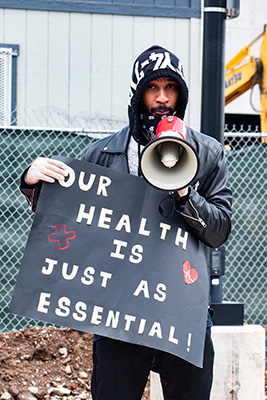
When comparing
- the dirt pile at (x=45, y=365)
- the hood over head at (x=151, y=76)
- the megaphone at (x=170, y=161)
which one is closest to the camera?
the megaphone at (x=170, y=161)

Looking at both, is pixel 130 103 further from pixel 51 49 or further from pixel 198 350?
pixel 51 49

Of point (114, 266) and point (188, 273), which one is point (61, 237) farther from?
point (188, 273)

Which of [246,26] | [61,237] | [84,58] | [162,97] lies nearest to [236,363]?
[61,237]

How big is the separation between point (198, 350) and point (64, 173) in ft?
2.77

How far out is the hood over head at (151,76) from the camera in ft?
8.50

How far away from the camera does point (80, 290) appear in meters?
2.51

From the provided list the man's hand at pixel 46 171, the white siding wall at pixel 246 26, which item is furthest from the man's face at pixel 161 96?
the white siding wall at pixel 246 26

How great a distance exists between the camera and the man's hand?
249cm

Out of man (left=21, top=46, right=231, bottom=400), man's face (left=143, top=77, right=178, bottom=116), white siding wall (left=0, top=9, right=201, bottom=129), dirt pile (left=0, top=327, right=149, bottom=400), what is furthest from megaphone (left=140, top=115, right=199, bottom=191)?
white siding wall (left=0, top=9, right=201, bottom=129)

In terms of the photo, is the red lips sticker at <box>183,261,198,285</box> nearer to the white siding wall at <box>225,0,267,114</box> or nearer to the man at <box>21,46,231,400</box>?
the man at <box>21,46,231,400</box>

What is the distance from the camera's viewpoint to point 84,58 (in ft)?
31.5

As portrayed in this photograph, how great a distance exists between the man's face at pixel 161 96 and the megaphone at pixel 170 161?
234mm

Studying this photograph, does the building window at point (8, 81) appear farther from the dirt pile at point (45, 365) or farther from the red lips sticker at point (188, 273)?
the red lips sticker at point (188, 273)

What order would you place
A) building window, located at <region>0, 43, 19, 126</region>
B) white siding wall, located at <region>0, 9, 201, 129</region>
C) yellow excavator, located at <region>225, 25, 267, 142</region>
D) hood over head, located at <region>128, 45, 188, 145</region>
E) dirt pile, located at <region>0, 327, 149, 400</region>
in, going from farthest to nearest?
yellow excavator, located at <region>225, 25, 267, 142</region> → white siding wall, located at <region>0, 9, 201, 129</region> → building window, located at <region>0, 43, 19, 126</region> → dirt pile, located at <region>0, 327, 149, 400</region> → hood over head, located at <region>128, 45, 188, 145</region>
